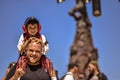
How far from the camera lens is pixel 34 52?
6.16ft

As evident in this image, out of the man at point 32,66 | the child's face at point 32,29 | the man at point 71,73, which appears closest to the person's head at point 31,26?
the child's face at point 32,29

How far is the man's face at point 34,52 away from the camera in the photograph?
1.88 meters

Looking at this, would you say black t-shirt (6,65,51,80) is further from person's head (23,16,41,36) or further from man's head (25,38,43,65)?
person's head (23,16,41,36)

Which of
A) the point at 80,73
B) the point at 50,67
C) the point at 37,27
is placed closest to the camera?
the point at 50,67

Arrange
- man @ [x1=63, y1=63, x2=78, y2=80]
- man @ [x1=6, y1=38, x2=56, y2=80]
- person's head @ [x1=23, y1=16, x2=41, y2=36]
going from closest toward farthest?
man @ [x1=6, y1=38, x2=56, y2=80] → person's head @ [x1=23, y1=16, x2=41, y2=36] → man @ [x1=63, y1=63, x2=78, y2=80]

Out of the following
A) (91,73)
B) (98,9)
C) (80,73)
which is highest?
(98,9)

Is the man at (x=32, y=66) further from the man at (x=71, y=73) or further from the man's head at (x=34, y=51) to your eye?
the man at (x=71, y=73)

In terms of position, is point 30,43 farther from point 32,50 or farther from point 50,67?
point 50,67

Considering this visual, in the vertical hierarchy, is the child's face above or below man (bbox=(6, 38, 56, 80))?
above

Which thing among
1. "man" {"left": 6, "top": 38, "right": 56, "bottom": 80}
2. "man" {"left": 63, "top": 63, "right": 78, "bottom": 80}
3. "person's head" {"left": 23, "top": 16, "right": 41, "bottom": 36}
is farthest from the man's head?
"man" {"left": 63, "top": 63, "right": 78, "bottom": 80}

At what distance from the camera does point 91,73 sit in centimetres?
384

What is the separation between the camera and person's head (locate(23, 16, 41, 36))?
7.63ft

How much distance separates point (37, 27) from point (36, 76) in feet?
1.85

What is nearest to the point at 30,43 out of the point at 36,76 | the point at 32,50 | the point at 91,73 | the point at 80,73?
the point at 32,50
